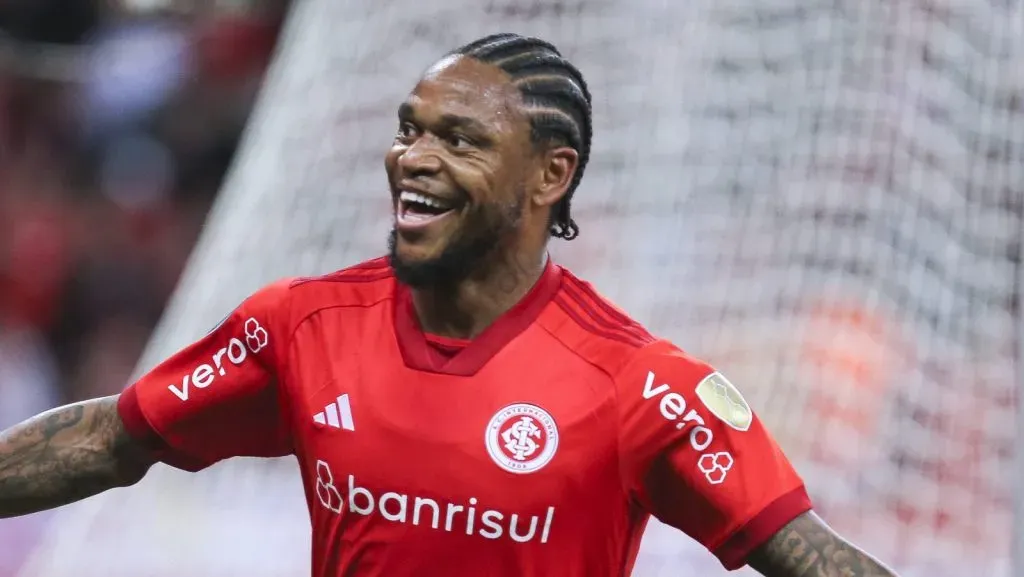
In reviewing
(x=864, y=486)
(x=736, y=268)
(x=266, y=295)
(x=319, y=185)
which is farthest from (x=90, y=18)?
(x=266, y=295)

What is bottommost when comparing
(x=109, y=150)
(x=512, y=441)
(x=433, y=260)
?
(x=109, y=150)

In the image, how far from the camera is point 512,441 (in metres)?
2.08

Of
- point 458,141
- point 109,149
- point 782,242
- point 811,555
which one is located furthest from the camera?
point 109,149

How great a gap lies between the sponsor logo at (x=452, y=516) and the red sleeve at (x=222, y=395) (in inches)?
8.8

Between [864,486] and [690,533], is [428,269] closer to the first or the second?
[690,533]

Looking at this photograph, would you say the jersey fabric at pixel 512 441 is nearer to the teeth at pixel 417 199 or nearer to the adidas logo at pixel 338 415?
the adidas logo at pixel 338 415

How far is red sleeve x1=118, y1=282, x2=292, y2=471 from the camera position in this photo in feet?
7.34

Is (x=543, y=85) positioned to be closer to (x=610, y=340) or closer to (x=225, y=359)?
(x=610, y=340)

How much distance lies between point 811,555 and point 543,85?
0.69 metres

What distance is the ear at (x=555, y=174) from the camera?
219 centimetres

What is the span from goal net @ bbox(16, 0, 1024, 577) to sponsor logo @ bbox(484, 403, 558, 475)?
178 centimetres

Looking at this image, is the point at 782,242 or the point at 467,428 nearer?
the point at 467,428

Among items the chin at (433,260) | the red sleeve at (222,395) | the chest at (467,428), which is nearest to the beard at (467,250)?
the chin at (433,260)

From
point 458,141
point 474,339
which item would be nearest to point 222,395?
point 474,339
